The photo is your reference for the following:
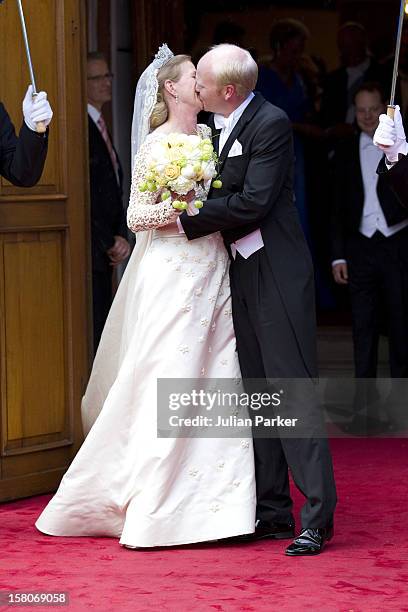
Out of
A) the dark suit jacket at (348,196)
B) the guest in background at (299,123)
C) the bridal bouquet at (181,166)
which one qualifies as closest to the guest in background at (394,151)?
the bridal bouquet at (181,166)

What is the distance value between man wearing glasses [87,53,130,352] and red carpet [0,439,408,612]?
68.3 inches

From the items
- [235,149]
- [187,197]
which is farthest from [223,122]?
[187,197]

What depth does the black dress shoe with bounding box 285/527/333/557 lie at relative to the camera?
5051 mm

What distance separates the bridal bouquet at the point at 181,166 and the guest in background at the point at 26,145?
547 mm

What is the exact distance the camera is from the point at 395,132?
508 cm

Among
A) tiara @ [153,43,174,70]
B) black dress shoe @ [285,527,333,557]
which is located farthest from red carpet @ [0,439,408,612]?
tiara @ [153,43,174,70]

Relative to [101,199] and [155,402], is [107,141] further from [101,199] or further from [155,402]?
[155,402]

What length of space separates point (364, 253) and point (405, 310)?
39cm

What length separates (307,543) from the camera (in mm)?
5059

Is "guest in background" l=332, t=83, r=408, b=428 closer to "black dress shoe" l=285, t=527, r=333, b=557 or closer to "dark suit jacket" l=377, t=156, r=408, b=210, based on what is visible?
"dark suit jacket" l=377, t=156, r=408, b=210

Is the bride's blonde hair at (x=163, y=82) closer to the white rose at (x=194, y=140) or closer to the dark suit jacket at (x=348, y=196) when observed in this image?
the white rose at (x=194, y=140)

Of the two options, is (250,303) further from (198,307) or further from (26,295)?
(26,295)

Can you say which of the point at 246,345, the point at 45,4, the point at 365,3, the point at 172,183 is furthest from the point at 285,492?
the point at 365,3

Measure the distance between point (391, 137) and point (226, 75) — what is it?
649 mm
